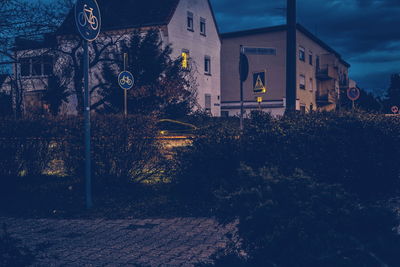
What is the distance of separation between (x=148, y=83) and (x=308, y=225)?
1980 cm

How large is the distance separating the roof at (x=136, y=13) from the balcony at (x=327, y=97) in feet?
78.7

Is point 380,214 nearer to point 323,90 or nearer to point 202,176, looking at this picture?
point 202,176

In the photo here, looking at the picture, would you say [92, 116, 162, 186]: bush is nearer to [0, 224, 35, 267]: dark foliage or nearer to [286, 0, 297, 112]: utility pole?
[0, 224, 35, 267]: dark foliage

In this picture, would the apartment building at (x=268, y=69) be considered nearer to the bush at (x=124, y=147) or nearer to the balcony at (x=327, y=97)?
the balcony at (x=327, y=97)

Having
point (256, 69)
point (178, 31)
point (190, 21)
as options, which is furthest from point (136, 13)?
point (256, 69)

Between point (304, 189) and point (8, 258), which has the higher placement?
point (304, 189)

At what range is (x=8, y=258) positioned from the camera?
4074mm

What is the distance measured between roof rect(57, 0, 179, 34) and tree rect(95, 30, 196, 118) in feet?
19.9

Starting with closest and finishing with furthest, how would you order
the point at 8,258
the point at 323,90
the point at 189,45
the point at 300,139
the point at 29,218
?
the point at 8,258, the point at 300,139, the point at 29,218, the point at 189,45, the point at 323,90

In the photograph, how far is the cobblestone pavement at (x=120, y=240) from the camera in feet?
13.8

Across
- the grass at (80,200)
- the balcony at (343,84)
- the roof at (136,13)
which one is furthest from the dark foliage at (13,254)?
the balcony at (343,84)

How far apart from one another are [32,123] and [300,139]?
16.5 ft

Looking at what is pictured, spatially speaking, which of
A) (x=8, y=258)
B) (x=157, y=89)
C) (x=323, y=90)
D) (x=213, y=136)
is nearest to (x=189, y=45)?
(x=157, y=89)

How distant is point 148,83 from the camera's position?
22.0 metres
